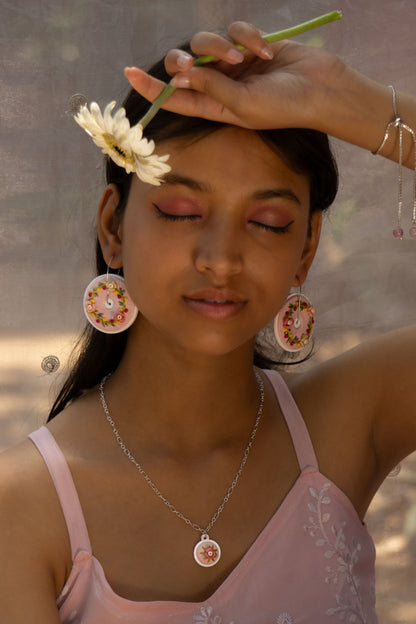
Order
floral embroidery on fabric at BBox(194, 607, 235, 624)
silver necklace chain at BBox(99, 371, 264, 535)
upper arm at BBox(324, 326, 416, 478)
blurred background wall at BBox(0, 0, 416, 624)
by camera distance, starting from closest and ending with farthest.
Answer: floral embroidery on fabric at BBox(194, 607, 235, 624) < silver necklace chain at BBox(99, 371, 264, 535) < upper arm at BBox(324, 326, 416, 478) < blurred background wall at BBox(0, 0, 416, 624)

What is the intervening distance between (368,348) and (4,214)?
1029 mm

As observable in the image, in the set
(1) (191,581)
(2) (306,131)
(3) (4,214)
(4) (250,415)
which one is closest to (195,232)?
(2) (306,131)

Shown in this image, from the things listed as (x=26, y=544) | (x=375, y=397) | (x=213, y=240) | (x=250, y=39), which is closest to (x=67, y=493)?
(x=26, y=544)

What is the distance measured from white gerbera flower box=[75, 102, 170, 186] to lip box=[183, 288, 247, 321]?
224 mm

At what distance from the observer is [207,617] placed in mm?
1669

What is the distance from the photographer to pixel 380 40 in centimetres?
246

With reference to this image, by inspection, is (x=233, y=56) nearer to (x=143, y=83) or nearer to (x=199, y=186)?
(x=143, y=83)

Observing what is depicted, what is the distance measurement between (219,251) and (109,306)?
0.34 meters

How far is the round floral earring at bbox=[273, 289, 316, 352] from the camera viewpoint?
1882 millimetres

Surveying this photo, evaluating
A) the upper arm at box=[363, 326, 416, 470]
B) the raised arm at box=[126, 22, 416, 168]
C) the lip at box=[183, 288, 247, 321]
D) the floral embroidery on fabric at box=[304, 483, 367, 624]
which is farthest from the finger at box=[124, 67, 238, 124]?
the floral embroidery on fabric at box=[304, 483, 367, 624]

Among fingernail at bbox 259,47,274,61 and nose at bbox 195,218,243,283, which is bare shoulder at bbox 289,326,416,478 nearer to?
nose at bbox 195,218,243,283

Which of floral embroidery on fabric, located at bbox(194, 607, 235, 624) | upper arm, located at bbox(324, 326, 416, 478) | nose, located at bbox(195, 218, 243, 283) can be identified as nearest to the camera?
nose, located at bbox(195, 218, 243, 283)

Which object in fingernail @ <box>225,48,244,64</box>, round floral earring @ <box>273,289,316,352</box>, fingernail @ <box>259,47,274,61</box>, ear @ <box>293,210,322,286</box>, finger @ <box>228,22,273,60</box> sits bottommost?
round floral earring @ <box>273,289,316,352</box>

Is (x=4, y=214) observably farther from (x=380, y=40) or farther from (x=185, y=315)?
(x=380, y=40)
